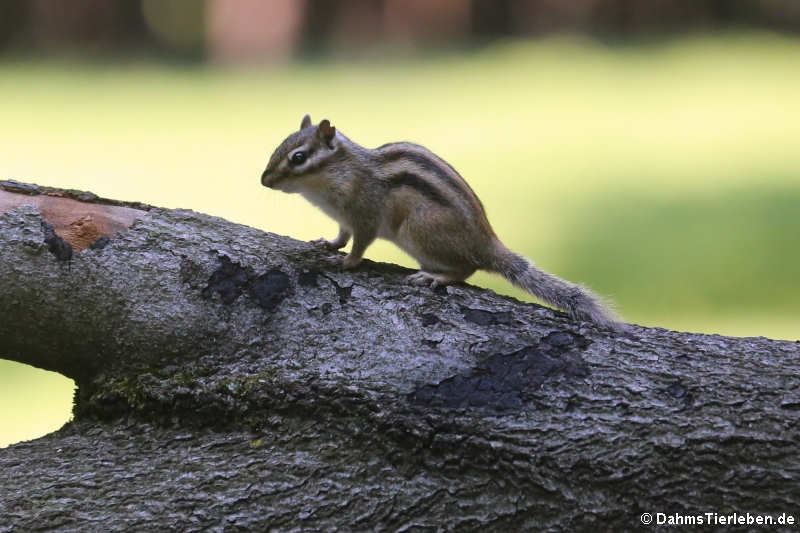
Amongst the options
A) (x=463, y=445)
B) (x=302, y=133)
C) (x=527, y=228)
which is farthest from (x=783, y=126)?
(x=463, y=445)

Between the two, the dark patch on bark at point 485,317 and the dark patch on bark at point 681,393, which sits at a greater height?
the dark patch on bark at point 485,317

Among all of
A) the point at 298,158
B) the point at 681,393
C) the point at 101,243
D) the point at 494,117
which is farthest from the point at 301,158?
the point at 494,117

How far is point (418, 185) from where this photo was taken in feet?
9.43

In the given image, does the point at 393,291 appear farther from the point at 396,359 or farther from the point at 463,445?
the point at 463,445

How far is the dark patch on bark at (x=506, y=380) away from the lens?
2311 mm

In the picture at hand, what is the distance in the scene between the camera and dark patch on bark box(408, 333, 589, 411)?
231 centimetres

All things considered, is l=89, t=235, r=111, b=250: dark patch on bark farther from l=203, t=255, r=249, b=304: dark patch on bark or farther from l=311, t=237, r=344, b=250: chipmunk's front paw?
l=311, t=237, r=344, b=250: chipmunk's front paw

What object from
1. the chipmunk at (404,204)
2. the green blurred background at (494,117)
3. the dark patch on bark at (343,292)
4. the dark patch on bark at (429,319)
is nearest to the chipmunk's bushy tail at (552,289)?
the chipmunk at (404,204)

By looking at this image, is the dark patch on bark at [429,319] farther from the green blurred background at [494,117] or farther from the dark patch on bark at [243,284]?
the green blurred background at [494,117]

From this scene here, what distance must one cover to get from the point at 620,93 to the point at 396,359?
25.0ft

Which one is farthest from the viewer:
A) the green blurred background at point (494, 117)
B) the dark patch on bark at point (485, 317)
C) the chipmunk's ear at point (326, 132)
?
the green blurred background at point (494, 117)

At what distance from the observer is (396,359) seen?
95.0 inches

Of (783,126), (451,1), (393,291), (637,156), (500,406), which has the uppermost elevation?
(451,1)

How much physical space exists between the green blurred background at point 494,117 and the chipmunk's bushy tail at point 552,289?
2.91 metres
